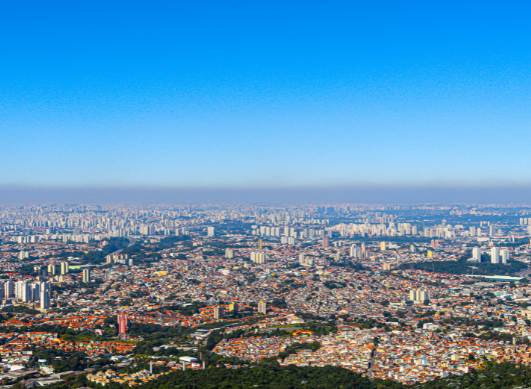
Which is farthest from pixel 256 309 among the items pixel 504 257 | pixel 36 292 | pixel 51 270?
pixel 504 257

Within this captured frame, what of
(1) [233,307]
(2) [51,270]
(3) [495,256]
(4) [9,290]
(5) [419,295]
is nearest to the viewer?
(1) [233,307]

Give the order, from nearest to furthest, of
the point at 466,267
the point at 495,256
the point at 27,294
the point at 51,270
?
the point at 27,294 < the point at 51,270 < the point at 466,267 < the point at 495,256

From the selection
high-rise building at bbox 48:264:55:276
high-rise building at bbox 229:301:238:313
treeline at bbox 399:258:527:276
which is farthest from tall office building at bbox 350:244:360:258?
high-rise building at bbox 48:264:55:276

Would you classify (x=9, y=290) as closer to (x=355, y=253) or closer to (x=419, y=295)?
(x=419, y=295)

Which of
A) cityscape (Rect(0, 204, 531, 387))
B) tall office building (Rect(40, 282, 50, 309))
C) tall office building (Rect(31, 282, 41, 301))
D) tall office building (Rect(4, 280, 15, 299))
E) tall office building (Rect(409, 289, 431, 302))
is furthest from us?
tall office building (Rect(4, 280, 15, 299))

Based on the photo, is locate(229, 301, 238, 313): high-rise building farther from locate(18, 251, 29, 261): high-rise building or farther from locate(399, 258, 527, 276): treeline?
locate(18, 251, 29, 261): high-rise building

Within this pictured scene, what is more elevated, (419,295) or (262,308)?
(419,295)

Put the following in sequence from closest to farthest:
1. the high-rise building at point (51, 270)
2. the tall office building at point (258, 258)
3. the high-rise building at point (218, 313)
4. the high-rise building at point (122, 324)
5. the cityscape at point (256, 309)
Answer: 1. the cityscape at point (256, 309)
2. the high-rise building at point (122, 324)
3. the high-rise building at point (218, 313)
4. the high-rise building at point (51, 270)
5. the tall office building at point (258, 258)

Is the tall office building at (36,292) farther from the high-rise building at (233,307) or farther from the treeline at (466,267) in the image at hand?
the treeline at (466,267)

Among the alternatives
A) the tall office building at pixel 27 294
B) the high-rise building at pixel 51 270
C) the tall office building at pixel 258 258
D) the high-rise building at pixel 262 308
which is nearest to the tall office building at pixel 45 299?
the tall office building at pixel 27 294

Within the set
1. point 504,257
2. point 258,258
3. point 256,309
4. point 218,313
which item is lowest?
point 256,309

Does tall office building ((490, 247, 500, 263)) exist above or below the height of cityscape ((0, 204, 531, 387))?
above
